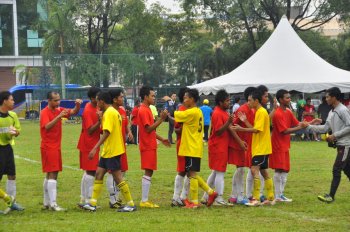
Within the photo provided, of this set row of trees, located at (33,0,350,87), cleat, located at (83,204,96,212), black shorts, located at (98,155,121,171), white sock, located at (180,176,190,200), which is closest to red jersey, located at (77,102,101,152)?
black shorts, located at (98,155,121,171)

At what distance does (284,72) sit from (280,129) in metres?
16.8

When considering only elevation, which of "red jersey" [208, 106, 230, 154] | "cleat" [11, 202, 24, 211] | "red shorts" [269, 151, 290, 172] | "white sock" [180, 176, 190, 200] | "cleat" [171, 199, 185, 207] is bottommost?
"cleat" [11, 202, 24, 211]

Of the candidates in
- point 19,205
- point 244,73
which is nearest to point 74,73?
point 244,73

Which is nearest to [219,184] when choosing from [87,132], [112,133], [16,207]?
[112,133]

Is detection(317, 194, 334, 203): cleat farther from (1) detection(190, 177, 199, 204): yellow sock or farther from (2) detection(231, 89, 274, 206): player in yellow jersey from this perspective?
(1) detection(190, 177, 199, 204): yellow sock

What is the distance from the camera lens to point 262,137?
465 inches

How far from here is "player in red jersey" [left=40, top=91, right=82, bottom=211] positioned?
38.0ft

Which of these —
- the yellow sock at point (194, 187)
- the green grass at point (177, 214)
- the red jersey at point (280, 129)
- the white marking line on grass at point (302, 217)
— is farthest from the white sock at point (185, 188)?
the white marking line on grass at point (302, 217)

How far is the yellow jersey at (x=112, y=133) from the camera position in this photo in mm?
11205

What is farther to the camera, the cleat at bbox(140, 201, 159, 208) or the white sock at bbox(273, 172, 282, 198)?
the white sock at bbox(273, 172, 282, 198)

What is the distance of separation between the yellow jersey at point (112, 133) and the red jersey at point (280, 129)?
266 centimetres

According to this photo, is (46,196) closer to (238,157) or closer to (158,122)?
(158,122)

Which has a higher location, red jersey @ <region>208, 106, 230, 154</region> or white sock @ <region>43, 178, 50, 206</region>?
red jersey @ <region>208, 106, 230, 154</region>

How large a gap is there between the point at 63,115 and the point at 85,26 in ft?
164
